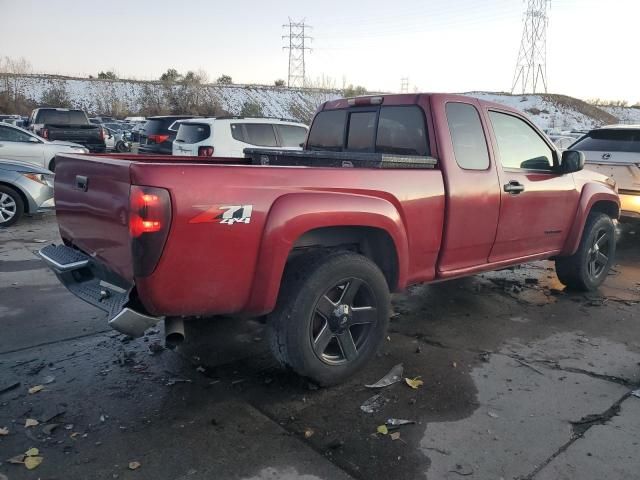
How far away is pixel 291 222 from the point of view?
325cm

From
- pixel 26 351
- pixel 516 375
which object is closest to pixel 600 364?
pixel 516 375

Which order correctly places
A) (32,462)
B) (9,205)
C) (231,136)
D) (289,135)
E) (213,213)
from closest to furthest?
(32,462), (213,213), (9,205), (231,136), (289,135)

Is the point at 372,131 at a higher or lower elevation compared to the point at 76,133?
higher

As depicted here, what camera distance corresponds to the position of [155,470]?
2768mm

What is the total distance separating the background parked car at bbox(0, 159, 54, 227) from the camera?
29.0ft

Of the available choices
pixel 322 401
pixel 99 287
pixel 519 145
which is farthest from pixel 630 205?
pixel 99 287

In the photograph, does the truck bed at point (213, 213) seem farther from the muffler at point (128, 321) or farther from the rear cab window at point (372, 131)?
the rear cab window at point (372, 131)

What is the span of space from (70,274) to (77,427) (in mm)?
1046

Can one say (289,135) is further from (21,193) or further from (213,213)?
(213,213)

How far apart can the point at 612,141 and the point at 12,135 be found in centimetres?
1229

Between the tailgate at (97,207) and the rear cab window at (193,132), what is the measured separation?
7657mm

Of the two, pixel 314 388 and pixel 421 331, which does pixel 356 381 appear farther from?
pixel 421 331

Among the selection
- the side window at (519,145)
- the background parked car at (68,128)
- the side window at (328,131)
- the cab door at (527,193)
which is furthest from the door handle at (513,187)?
the background parked car at (68,128)

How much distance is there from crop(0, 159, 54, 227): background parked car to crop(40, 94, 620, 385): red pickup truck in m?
5.31
